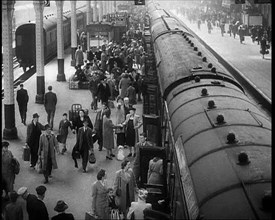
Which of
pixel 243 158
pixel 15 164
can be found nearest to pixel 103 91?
pixel 15 164

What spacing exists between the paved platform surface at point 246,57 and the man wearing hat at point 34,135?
480 inches

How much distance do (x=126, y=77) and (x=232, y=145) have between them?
12942 millimetres

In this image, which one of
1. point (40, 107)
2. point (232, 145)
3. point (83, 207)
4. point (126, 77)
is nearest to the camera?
point (232, 145)

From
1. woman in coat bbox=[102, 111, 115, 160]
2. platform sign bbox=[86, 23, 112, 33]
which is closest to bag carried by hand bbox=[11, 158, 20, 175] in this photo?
woman in coat bbox=[102, 111, 115, 160]

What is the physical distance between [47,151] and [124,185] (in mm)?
3101

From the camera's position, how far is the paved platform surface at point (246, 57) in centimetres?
2759

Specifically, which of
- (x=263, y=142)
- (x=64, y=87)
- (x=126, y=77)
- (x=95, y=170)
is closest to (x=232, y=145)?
(x=263, y=142)

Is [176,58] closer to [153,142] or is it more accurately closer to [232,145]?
[153,142]

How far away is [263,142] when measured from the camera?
250 inches

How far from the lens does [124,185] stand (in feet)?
29.6

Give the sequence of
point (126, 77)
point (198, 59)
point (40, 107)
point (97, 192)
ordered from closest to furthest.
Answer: point (97, 192), point (198, 59), point (126, 77), point (40, 107)

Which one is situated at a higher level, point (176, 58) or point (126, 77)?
point (176, 58)

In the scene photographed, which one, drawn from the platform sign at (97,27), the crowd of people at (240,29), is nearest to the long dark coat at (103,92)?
the platform sign at (97,27)

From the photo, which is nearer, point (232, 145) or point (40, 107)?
point (232, 145)
